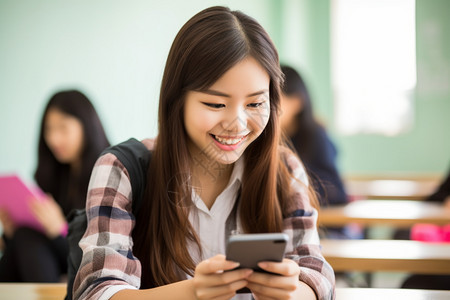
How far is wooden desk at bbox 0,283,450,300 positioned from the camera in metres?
1.16

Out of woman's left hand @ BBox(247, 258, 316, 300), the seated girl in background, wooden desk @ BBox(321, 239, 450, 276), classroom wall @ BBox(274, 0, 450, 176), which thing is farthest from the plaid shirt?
classroom wall @ BBox(274, 0, 450, 176)

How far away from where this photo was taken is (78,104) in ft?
8.18

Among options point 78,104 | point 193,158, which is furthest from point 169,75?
point 78,104

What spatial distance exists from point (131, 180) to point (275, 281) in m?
0.39

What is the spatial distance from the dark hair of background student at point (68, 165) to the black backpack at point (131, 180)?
1.22 m

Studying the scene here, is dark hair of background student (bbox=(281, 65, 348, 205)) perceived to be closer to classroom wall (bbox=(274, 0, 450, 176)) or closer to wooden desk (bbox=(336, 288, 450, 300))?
wooden desk (bbox=(336, 288, 450, 300))

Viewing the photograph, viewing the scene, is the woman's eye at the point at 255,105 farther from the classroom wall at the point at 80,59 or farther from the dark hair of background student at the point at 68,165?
the classroom wall at the point at 80,59

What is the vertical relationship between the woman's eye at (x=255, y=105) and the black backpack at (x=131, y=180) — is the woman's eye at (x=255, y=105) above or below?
above

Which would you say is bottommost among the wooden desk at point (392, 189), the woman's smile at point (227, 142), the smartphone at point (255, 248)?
the wooden desk at point (392, 189)

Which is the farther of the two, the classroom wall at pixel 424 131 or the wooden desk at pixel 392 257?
the classroom wall at pixel 424 131

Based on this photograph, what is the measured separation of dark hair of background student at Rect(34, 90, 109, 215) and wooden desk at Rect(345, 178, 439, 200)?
223cm

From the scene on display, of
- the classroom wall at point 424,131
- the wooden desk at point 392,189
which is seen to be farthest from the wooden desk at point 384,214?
the classroom wall at point 424,131

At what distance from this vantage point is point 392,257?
1724 millimetres

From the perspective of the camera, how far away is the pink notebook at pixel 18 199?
2107mm
